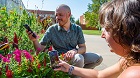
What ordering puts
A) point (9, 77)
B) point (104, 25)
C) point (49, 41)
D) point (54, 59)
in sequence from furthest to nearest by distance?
1. point (49, 41)
2. point (54, 59)
3. point (9, 77)
4. point (104, 25)

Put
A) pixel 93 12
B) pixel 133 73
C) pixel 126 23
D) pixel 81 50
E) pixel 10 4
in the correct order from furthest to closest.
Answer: pixel 93 12, pixel 10 4, pixel 81 50, pixel 126 23, pixel 133 73

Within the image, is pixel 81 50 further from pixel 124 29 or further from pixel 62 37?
pixel 124 29

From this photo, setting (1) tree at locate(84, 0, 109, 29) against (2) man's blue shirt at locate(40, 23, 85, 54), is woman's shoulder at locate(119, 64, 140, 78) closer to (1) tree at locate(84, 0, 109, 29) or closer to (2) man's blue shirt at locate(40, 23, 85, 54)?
(2) man's blue shirt at locate(40, 23, 85, 54)

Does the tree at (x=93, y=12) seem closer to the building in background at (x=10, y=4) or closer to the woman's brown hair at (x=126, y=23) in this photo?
the building in background at (x=10, y=4)

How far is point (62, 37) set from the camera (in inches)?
138

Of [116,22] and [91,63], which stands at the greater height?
[116,22]

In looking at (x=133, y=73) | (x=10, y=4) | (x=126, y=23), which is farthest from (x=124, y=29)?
(x=10, y=4)

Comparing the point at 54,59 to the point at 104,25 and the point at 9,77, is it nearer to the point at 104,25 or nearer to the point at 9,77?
the point at 9,77

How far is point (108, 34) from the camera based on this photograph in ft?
5.05

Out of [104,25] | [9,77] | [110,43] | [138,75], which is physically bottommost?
[9,77]

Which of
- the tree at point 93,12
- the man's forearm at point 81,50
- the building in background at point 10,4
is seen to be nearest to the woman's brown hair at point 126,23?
the man's forearm at point 81,50

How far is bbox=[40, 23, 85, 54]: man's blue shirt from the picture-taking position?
344 centimetres

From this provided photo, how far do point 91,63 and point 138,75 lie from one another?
232cm

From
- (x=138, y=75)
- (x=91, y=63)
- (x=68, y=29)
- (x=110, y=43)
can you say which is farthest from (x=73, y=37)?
(x=138, y=75)
